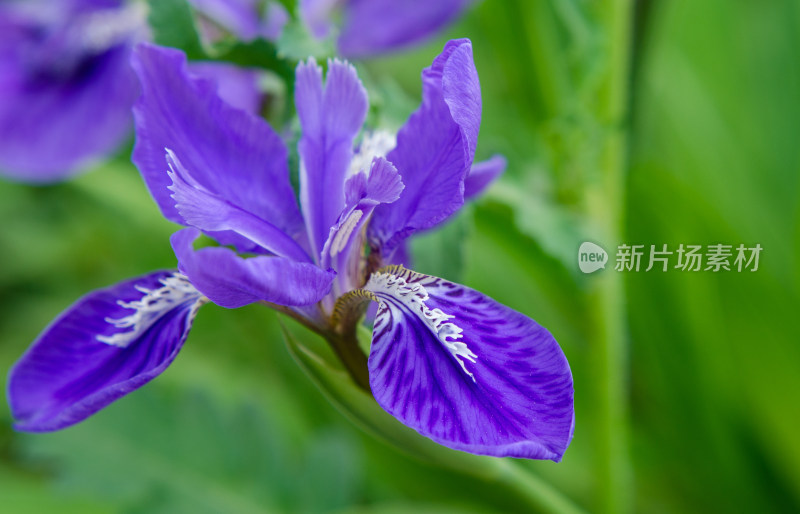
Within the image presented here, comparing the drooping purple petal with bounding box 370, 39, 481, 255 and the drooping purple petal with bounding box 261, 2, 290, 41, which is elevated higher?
the drooping purple petal with bounding box 261, 2, 290, 41

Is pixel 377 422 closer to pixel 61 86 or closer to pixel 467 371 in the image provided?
pixel 467 371

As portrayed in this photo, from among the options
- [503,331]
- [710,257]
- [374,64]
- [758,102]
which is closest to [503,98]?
[374,64]

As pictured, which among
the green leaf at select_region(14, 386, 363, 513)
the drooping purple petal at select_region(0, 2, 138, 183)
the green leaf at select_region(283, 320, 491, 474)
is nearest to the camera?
the green leaf at select_region(283, 320, 491, 474)

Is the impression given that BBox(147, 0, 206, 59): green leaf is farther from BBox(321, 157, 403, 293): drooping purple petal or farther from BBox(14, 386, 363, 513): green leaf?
BBox(14, 386, 363, 513): green leaf

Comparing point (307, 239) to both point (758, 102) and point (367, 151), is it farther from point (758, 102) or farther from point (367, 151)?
point (758, 102)

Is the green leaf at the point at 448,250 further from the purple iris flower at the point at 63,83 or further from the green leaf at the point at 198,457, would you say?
the purple iris flower at the point at 63,83

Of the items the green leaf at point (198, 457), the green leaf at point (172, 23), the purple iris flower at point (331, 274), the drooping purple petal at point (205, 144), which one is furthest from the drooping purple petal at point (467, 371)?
the green leaf at point (198, 457)

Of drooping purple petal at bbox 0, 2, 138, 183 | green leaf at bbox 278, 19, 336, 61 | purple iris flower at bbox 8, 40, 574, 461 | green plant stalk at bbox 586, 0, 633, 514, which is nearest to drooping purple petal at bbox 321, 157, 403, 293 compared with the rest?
purple iris flower at bbox 8, 40, 574, 461
